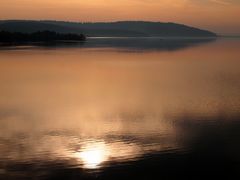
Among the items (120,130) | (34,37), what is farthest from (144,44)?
(120,130)

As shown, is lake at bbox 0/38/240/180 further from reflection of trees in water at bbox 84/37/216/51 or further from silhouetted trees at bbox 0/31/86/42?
silhouetted trees at bbox 0/31/86/42

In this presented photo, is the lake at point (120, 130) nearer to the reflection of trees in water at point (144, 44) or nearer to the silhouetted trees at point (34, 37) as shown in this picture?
the reflection of trees in water at point (144, 44)

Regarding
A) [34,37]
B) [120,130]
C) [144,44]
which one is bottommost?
[120,130]

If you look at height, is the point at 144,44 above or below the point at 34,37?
below

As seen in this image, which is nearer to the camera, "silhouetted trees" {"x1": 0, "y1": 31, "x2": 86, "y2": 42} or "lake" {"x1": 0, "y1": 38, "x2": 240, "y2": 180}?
"lake" {"x1": 0, "y1": 38, "x2": 240, "y2": 180}

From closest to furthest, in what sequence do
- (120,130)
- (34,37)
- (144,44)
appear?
(120,130), (144,44), (34,37)

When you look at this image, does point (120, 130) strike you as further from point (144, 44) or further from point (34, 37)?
point (34, 37)

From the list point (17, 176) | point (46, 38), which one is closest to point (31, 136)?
point (17, 176)

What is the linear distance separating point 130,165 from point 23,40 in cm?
7006

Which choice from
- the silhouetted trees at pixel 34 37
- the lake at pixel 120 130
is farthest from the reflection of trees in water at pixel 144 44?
the lake at pixel 120 130

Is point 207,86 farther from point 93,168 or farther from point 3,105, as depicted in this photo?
point 93,168

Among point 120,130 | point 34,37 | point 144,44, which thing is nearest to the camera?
point 120,130

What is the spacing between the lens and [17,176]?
7551mm

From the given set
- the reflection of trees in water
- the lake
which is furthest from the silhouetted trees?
the lake
